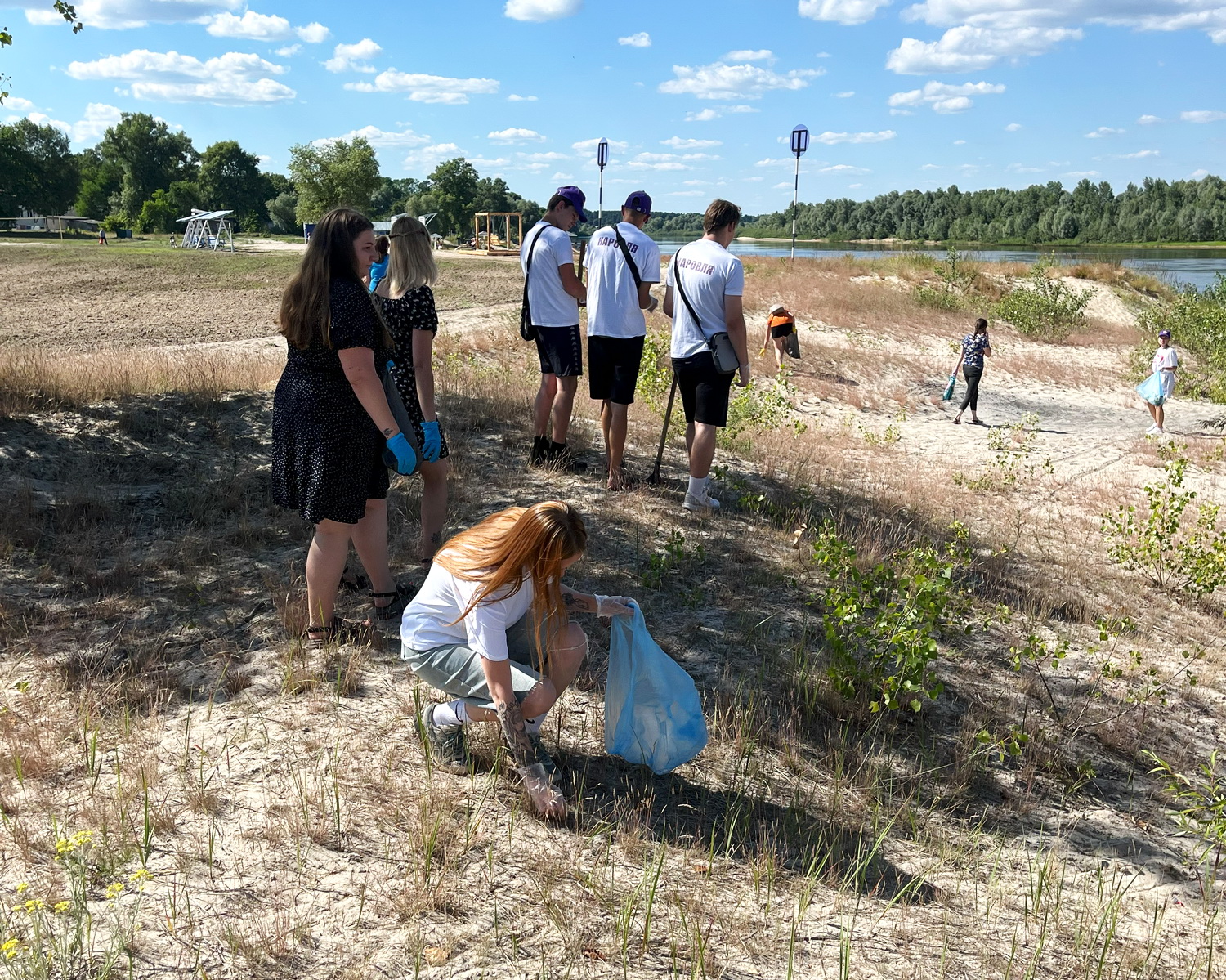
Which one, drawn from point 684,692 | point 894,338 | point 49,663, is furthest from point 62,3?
point 894,338

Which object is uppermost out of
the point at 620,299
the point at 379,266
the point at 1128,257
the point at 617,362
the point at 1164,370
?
the point at 1128,257

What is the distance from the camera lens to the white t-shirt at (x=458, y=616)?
300 centimetres

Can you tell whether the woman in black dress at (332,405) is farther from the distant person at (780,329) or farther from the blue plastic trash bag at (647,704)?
the distant person at (780,329)

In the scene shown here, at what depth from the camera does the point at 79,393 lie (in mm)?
7543

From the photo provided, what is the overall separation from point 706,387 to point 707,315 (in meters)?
0.44

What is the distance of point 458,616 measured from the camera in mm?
3186

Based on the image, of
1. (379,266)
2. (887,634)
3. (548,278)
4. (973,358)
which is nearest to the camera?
(887,634)

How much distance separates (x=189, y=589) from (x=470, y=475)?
232 cm

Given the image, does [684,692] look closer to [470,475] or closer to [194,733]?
[194,733]

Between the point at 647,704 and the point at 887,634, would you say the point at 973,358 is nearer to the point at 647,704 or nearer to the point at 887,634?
the point at 887,634

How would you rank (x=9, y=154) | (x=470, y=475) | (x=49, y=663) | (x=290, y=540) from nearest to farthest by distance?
(x=49, y=663), (x=290, y=540), (x=470, y=475), (x=9, y=154)

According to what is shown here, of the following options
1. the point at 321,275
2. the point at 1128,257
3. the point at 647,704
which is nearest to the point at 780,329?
the point at 321,275

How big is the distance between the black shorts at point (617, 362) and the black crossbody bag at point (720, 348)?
391 mm

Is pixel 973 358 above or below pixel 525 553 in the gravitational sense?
above
